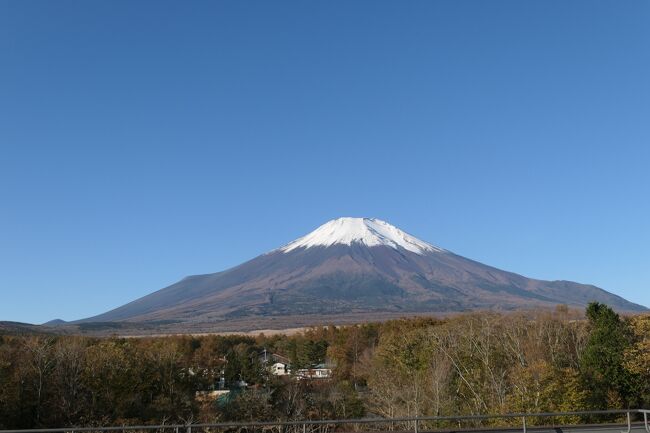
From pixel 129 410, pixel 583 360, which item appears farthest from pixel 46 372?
pixel 583 360

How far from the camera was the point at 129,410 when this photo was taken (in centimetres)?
4428

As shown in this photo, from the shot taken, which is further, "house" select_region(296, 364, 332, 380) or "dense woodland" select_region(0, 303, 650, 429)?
"house" select_region(296, 364, 332, 380)

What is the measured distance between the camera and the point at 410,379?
50.3 meters

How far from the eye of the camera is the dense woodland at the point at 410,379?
3806cm

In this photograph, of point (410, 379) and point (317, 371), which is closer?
point (410, 379)

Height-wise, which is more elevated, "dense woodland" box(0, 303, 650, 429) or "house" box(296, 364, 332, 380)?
"dense woodland" box(0, 303, 650, 429)

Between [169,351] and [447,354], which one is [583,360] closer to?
[447,354]

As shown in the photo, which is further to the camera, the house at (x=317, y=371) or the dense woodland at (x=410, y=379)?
the house at (x=317, y=371)

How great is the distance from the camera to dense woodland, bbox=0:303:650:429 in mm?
38062

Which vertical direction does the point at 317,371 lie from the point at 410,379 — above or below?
below

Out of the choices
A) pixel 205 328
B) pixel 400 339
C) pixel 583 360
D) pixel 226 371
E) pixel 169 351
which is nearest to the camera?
pixel 583 360

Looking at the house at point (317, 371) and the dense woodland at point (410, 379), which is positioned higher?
the dense woodland at point (410, 379)

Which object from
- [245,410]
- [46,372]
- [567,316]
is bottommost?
[245,410]

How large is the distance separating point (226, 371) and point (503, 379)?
38966 millimetres
